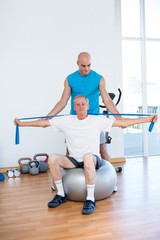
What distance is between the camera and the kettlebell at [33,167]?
412cm

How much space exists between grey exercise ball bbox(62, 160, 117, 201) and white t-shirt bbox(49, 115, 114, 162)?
0.16 meters

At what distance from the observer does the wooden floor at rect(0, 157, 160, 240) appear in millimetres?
2031

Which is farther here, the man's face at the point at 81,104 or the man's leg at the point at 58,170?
the man's leg at the point at 58,170

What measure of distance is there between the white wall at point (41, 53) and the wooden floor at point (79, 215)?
1116mm

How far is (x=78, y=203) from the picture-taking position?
2.74 m

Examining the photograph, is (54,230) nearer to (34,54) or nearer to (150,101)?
(34,54)

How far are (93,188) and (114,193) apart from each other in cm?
50

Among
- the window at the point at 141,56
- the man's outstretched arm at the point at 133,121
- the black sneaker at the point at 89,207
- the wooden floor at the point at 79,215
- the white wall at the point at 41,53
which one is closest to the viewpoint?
the wooden floor at the point at 79,215

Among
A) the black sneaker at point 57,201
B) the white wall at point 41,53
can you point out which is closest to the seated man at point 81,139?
the black sneaker at point 57,201

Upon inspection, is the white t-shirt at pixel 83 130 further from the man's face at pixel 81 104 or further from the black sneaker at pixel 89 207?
the black sneaker at pixel 89 207

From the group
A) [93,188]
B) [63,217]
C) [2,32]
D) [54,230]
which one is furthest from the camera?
[2,32]

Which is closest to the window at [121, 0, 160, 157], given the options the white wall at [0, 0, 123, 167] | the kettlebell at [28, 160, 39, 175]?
the white wall at [0, 0, 123, 167]

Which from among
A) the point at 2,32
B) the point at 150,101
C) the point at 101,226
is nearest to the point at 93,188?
the point at 101,226

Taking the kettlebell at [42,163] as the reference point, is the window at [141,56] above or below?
above
